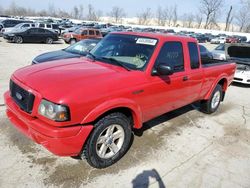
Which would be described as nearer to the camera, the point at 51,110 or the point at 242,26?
the point at 51,110

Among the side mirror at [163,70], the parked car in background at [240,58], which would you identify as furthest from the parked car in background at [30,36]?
the side mirror at [163,70]

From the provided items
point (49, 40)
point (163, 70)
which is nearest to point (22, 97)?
point (163, 70)

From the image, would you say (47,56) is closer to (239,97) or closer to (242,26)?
(239,97)

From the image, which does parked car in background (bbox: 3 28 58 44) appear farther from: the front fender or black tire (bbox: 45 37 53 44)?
the front fender

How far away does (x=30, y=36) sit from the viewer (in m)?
21.9

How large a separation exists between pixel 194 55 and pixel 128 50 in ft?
5.08

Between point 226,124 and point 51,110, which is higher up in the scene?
point 51,110

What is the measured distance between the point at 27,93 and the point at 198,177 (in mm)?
2742

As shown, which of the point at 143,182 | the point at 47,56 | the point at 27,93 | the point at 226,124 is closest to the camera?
the point at 27,93

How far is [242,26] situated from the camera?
8925cm

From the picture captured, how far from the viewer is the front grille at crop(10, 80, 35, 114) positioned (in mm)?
3254

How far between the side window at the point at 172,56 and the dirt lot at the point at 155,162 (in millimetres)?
1426

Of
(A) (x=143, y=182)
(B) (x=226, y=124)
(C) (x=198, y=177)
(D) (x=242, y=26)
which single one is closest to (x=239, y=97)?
(B) (x=226, y=124)

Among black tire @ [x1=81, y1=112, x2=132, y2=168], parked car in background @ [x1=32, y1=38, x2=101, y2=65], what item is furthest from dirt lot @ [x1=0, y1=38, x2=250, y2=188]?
parked car in background @ [x1=32, y1=38, x2=101, y2=65]
